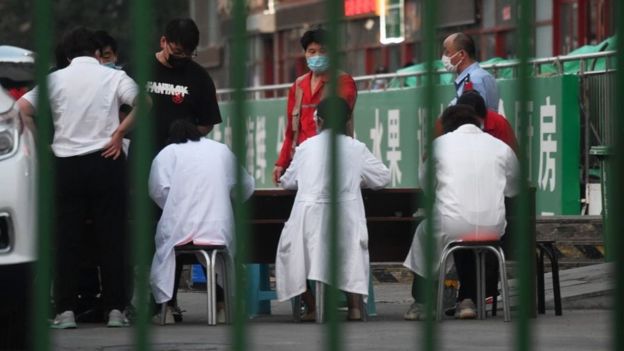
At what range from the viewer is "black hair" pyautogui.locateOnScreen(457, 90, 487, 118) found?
9.88 metres

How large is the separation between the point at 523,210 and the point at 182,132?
21.1ft

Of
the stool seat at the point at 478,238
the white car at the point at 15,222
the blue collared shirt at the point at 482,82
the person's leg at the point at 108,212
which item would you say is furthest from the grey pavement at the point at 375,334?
the white car at the point at 15,222

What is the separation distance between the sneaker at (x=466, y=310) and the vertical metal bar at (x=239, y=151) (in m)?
7.00

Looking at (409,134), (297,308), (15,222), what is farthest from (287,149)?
(15,222)

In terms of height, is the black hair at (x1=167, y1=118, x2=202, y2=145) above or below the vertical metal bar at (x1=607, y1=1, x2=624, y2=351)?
above

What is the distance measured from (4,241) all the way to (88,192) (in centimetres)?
332

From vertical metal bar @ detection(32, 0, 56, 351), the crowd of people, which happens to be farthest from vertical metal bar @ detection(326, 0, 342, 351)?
the crowd of people

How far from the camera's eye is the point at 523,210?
10.3ft

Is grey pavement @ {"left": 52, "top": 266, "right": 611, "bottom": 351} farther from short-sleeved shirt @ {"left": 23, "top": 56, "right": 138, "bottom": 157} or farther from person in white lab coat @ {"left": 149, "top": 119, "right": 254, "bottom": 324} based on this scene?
short-sleeved shirt @ {"left": 23, "top": 56, "right": 138, "bottom": 157}

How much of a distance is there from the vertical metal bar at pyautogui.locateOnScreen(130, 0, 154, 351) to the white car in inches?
6.6

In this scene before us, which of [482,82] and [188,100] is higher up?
[482,82]

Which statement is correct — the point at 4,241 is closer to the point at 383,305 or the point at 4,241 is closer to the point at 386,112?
the point at 383,305

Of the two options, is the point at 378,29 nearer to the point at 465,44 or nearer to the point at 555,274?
the point at 465,44

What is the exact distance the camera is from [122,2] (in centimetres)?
298
